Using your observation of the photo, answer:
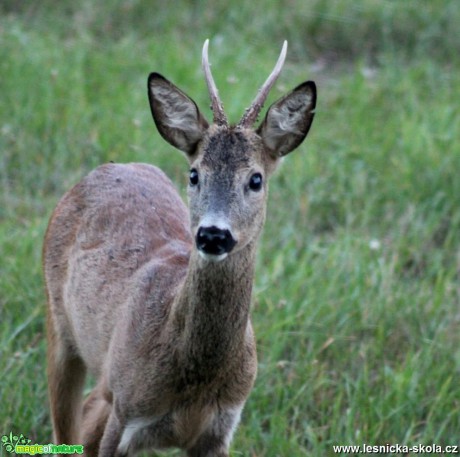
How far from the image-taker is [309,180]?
720cm

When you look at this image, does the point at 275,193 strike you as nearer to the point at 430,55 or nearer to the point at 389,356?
the point at 389,356

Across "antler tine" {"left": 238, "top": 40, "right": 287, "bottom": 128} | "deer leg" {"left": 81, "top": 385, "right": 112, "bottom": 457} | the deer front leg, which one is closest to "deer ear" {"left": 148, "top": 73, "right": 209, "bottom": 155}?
"antler tine" {"left": 238, "top": 40, "right": 287, "bottom": 128}

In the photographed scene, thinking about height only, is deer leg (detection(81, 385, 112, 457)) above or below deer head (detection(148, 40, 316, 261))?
below

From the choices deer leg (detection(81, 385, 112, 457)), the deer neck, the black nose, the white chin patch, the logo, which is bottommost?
the logo

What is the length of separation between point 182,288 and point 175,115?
2.12 feet

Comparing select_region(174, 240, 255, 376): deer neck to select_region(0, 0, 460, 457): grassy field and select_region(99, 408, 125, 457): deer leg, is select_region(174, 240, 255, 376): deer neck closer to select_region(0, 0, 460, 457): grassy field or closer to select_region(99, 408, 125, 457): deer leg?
select_region(99, 408, 125, 457): deer leg

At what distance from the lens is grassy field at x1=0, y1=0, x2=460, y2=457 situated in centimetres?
529

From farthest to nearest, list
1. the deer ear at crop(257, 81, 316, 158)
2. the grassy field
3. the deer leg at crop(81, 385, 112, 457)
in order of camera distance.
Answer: the grassy field, the deer leg at crop(81, 385, 112, 457), the deer ear at crop(257, 81, 316, 158)

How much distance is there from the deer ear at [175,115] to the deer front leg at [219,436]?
0.97m

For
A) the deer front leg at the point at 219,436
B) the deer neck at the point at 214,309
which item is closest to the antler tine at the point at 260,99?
the deer neck at the point at 214,309

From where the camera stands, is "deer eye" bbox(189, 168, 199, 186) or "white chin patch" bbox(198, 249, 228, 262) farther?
"deer eye" bbox(189, 168, 199, 186)

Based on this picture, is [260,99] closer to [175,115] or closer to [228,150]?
[228,150]

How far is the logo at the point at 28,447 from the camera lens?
4852 millimetres

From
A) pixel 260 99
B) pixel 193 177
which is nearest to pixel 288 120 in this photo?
pixel 260 99
